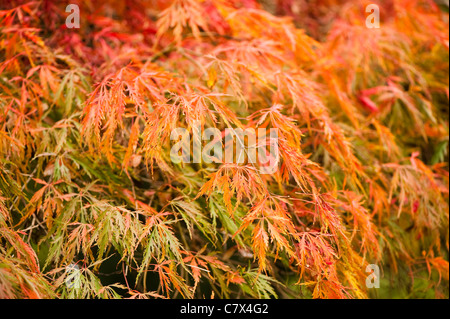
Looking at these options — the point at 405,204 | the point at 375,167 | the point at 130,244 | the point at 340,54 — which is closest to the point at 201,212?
the point at 130,244

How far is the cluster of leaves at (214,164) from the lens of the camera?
112 cm

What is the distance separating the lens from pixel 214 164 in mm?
1371

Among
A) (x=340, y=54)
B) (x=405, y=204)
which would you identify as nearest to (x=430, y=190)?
(x=405, y=204)

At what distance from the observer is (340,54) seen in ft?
6.74

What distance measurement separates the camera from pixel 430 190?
1562 mm

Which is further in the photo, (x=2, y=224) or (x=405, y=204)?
(x=405, y=204)

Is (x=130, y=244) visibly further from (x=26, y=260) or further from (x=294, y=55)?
(x=294, y=55)

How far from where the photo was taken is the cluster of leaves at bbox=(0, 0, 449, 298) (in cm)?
112

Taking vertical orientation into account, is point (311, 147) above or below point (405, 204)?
above
